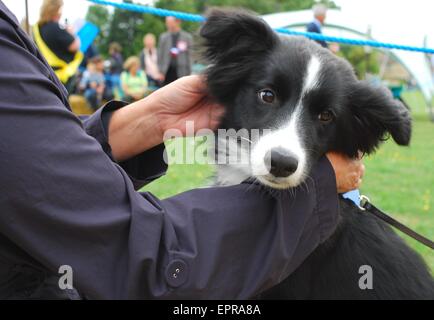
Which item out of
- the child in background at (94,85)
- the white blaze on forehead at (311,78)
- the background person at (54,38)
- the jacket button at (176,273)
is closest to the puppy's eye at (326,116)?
the white blaze on forehead at (311,78)

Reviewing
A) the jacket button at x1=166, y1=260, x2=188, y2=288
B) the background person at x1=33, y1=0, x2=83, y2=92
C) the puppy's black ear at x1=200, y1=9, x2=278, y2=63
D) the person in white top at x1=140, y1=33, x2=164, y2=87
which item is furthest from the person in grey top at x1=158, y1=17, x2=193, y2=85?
the jacket button at x1=166, y1=260, x2=188, y2=288

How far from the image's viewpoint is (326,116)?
2.29m

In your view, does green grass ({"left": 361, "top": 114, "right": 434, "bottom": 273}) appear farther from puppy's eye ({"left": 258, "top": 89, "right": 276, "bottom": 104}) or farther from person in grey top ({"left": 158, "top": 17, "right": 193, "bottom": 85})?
person in grey top ({"left": 158, "top": 17, "right": 193, "bottom": 85})

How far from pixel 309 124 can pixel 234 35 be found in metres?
0.57

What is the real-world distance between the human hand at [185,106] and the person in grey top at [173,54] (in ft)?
33.9

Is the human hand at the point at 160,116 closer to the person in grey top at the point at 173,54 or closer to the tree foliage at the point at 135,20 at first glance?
the person in grey top at the point at 173,54

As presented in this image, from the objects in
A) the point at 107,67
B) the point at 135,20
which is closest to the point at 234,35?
the point at 107,67

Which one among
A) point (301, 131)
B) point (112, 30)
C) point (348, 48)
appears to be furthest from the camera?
point (112, 30)

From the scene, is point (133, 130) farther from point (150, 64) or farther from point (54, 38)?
point (150, 64)

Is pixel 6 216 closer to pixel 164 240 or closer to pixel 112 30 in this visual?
pixel 164 240

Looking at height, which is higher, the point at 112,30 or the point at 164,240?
the point at 164,240

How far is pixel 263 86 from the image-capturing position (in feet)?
7.59
